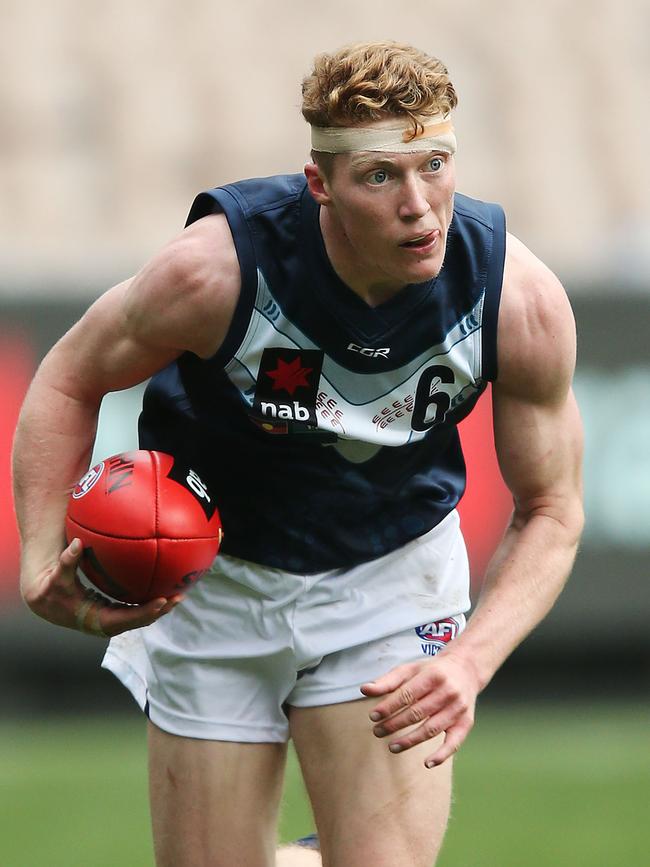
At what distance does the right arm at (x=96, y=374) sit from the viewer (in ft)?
13.5

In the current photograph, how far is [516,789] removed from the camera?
782cm

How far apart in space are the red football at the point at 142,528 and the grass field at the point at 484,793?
9.44 ft

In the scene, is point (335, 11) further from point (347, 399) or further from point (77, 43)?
point (347, 399)

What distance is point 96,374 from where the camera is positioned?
433 cm

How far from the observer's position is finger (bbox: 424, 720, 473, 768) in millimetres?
3793

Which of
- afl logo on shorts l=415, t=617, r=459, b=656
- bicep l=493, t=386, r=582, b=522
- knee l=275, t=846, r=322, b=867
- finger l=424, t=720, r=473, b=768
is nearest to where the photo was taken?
finger l=424, t=720, r=473, b=768

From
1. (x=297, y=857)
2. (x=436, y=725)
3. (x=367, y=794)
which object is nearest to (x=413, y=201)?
(x=436, y=725)

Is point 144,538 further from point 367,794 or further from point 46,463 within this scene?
point 367,794

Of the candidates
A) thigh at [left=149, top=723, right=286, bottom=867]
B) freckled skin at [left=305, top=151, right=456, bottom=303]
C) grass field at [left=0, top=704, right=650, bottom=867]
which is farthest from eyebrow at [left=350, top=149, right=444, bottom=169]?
grass field at [left=0, top=704, right=650, bottom=867]

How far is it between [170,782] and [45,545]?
0.72 m

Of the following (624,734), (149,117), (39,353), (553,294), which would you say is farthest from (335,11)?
(553,294)

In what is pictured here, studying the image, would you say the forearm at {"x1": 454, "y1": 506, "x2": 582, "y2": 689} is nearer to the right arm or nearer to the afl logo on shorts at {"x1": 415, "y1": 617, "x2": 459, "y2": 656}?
the afl logo on shorts at {"x1": 415, "y1": 617, "x2": 459, "y2": 656}

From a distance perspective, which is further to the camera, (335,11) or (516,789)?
(335,11)

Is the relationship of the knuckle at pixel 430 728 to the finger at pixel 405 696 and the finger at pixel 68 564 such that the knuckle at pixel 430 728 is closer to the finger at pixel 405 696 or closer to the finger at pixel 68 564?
the finger at pixel 405 696
